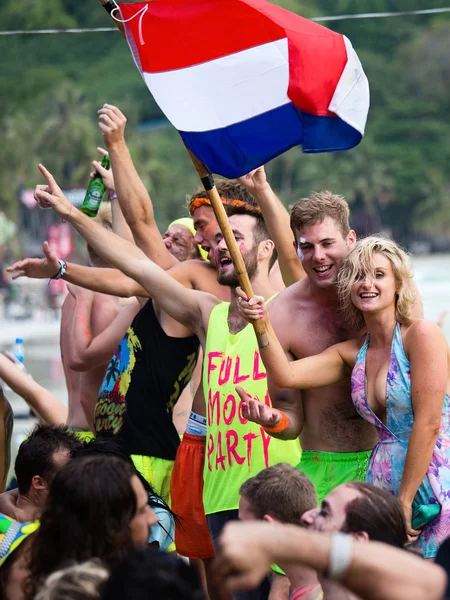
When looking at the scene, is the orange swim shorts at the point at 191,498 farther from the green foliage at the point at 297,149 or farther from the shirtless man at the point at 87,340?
the green foliage at the point at 297,149

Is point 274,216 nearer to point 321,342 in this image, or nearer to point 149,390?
point 321,342

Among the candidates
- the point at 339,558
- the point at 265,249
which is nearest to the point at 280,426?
the point at 265,249

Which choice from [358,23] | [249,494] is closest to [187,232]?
[249,494]

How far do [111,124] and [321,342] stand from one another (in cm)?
153

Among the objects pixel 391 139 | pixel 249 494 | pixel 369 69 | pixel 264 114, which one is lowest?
pixel 249 494

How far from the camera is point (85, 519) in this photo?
2984mm

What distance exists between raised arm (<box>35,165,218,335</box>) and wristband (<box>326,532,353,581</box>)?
9.01ft

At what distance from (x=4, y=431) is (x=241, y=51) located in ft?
6.91

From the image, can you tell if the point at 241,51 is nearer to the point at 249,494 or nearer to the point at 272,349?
the point at 272,349

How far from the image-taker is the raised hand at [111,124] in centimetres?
511

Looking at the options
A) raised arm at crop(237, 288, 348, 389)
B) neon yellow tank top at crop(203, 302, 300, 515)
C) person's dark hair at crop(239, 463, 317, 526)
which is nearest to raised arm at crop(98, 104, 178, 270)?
neon yellow tank top at crop(203, 302, 300, 515)

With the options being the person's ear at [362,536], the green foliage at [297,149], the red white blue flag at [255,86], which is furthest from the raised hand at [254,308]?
the green foliage at [297,149]

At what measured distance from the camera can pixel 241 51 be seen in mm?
4328

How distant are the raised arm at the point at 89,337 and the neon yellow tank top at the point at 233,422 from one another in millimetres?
1188
